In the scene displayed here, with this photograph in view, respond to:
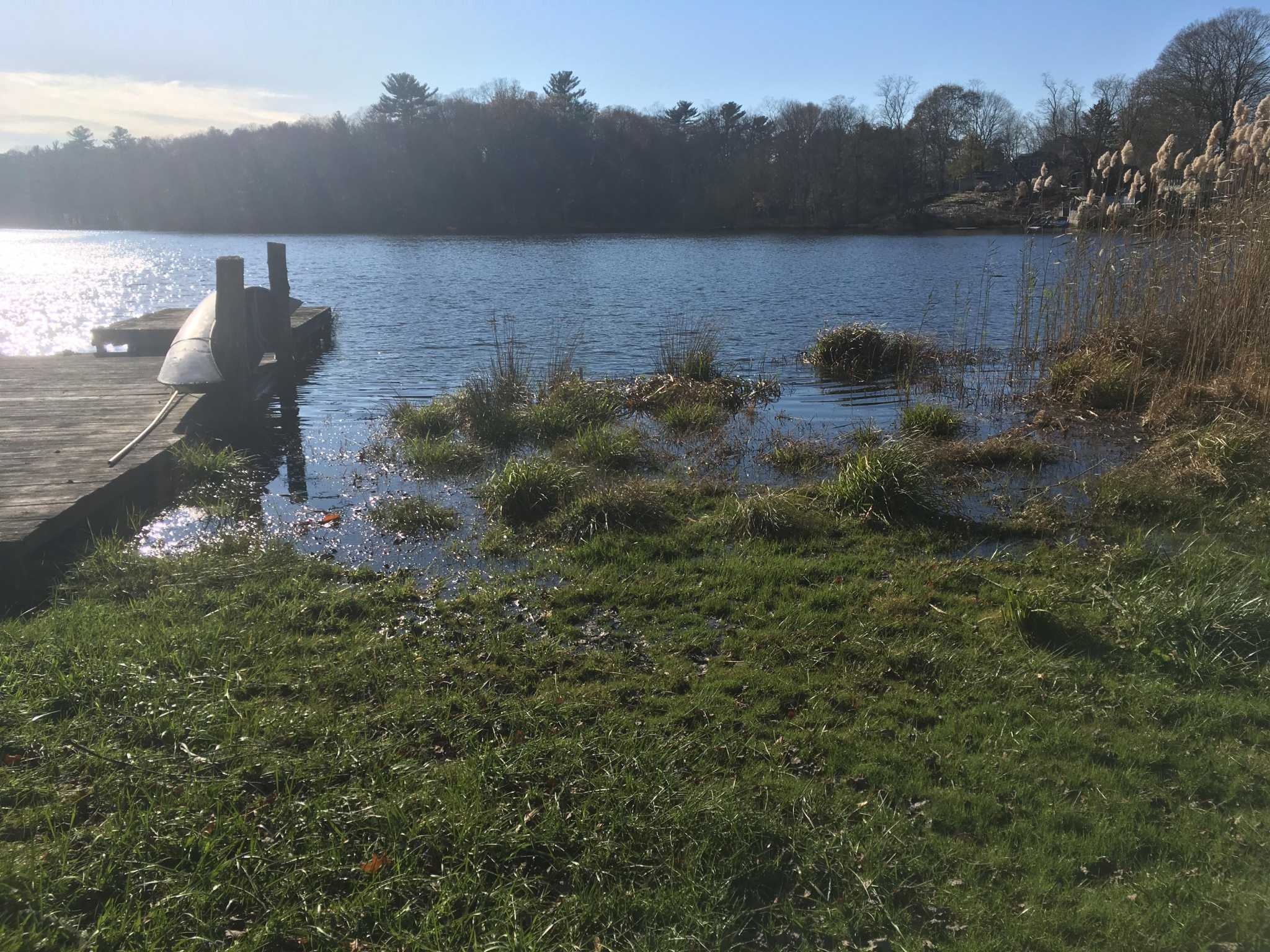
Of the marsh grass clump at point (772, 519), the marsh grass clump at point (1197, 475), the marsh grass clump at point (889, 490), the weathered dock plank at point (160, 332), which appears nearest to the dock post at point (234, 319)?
the weathered dock plank at point (160, 332)

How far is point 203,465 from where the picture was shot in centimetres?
815

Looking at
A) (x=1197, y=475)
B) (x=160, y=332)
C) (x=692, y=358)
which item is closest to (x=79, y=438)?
(x=160, y=332)

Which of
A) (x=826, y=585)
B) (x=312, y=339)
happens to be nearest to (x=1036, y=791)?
(x=826, y=585)

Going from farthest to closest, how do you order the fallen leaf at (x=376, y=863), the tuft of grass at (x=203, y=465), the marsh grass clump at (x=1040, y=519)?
the tuft of grass at (x=203, y=465)
the marsh grass clump at (x=1040, y=519)
the fallen leaf at (x=376, y=863)

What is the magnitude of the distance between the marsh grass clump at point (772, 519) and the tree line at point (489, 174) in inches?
2472

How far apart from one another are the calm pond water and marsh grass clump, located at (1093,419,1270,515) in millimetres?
3592

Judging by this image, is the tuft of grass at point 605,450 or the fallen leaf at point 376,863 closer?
the fallen leaf at point 376,863

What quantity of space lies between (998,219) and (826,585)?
186 feet

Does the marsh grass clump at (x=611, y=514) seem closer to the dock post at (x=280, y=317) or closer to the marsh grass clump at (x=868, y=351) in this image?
the dock post at (x=280, y=317)

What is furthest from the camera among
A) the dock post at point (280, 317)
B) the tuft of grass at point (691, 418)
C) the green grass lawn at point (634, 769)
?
the dock post at point (280, 317)

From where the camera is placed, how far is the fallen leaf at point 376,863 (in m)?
3.04

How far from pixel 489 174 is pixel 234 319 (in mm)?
66161

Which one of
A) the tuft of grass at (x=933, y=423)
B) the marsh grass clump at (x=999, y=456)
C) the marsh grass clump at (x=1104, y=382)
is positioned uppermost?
the marsh grass clump at (x=1104, y=382)

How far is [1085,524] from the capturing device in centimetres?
641
